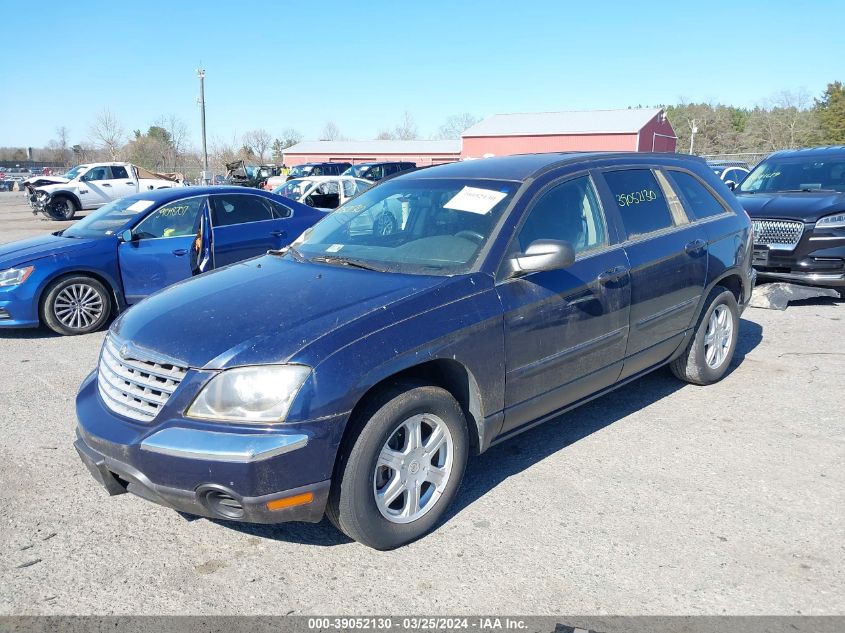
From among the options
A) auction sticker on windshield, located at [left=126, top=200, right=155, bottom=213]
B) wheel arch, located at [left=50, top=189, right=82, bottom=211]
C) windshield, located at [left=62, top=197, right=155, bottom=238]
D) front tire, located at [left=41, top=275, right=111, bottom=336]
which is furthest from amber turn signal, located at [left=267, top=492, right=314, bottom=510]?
wheel arch, located at [left=50, top=189, right=82, bottom=211]

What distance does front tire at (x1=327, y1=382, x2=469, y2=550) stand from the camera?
2.96 metres

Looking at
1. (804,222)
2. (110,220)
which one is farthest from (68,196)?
(804,222)

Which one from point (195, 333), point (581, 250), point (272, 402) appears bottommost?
point (272, 402)

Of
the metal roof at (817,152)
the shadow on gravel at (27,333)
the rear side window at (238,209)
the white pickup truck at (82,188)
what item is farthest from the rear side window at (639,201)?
the white pickup truck at (82,188)

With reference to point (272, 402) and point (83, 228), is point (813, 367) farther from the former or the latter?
point (83, 228)

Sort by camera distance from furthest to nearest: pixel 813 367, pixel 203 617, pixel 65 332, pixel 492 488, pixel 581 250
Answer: pixel 65 332, pixel 813 367, pixel 581 250, pixel 492 488, pixel 203 617

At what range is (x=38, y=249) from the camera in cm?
740

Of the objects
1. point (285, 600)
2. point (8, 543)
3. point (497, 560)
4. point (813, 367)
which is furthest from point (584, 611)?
point (813, 367)

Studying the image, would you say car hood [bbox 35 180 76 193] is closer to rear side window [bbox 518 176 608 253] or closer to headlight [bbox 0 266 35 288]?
headlight [bbox 0 266 35 288]

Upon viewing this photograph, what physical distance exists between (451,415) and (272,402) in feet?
2.98

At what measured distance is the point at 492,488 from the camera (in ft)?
12.5

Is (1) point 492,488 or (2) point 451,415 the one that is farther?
(1) point 492,488

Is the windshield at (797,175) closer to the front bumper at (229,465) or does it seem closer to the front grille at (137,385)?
the front bumper at (229,465)

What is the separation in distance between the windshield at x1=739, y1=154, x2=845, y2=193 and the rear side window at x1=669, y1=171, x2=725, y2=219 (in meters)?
4.41
